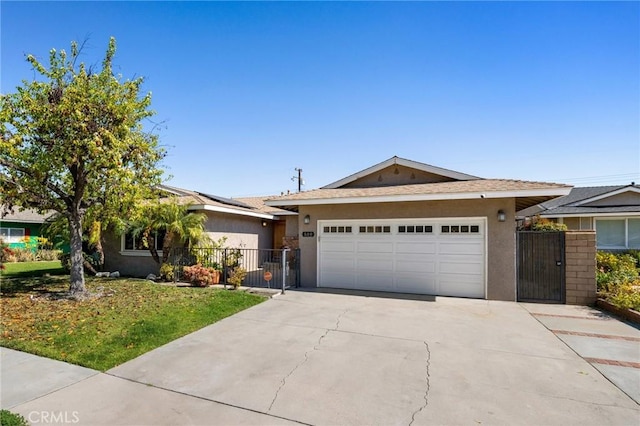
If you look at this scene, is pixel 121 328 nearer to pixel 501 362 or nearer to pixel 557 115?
pixel 501 362

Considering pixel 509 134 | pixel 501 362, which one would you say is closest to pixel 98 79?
pixel 501 362

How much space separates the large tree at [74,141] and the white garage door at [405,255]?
6465 mm

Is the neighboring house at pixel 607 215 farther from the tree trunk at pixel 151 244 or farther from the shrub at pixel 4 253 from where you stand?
the shrub at pixel 4 253

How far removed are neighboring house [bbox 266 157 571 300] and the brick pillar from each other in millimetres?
1338

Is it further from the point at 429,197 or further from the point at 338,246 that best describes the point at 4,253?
the point at 429,197

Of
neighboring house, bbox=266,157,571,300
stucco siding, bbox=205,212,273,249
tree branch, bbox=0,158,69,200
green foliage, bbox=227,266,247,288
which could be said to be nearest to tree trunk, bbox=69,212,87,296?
tree branch, bbox=0,158,69,200

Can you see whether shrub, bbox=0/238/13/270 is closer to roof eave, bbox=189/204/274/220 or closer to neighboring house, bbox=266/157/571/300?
roof eave, bbox=189/204/274/220

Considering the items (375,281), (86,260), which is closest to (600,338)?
(375,281)

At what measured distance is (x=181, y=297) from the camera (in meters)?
8.98

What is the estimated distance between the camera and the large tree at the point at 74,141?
307 inches

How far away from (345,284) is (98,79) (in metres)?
9.47

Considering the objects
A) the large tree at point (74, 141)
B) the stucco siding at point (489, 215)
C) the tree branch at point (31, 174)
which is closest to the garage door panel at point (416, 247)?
the stucco siding at point (489, 215)

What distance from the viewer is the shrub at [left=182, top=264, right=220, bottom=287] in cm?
1085

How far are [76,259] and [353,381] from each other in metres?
8.47
